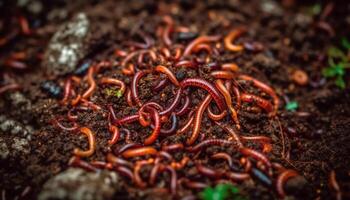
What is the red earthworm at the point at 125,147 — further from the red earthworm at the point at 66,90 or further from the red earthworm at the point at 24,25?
the red earthworm at the point at 24,25

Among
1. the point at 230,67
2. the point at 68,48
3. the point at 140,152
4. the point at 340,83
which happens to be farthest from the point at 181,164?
the point at 340,83

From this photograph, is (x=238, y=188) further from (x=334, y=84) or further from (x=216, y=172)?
(x=334, y=84)

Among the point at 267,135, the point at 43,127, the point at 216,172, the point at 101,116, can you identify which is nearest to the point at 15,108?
the point at 43,127

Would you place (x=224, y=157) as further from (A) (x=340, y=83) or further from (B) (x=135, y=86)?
(A) (x=340, y=83)

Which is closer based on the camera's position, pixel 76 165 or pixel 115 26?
pixel 76 165

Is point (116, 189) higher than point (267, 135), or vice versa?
point (267, 135)

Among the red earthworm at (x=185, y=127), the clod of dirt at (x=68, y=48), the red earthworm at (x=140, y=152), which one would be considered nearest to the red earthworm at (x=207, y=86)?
the red earthworm at (x=185, y=127)

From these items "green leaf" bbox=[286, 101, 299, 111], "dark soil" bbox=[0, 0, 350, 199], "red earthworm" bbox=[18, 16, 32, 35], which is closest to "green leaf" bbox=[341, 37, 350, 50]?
"dark soil" bbox=[0, 0, 350, 199]
